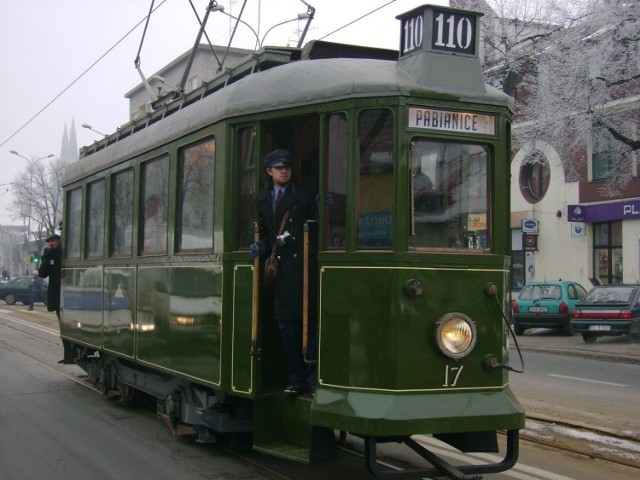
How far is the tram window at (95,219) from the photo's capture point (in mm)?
9922

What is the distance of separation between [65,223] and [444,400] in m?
7.81

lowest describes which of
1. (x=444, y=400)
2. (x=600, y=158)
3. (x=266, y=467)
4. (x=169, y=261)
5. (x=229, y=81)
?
(x=266, y=467)

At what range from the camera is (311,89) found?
584cm

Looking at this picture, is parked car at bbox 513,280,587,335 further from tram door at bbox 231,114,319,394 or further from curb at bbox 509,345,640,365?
tram door at bbox 231,114,319,394

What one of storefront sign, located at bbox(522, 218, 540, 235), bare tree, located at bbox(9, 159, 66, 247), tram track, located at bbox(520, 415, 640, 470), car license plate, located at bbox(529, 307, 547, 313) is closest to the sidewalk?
car license plate, located at bbox(529, 307, 547, 313)

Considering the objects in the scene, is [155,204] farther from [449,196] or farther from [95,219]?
[449,196]

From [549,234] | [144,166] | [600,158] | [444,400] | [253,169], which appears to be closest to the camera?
[444,400]

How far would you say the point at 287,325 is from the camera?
5.90 m

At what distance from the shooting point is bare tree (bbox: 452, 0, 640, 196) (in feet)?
68.7

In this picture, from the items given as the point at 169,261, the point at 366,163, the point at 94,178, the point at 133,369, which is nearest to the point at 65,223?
the point at 94,178

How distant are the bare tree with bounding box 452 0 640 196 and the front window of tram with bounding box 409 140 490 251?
15837 mm

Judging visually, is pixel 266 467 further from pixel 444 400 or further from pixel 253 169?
pixel 253 169

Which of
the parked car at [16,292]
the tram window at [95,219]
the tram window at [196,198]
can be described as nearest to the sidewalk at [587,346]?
the tram window at [95,219]

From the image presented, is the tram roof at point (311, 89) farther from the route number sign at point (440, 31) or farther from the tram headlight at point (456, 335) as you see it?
the tram headlight at point (456, 335)
